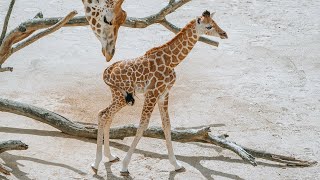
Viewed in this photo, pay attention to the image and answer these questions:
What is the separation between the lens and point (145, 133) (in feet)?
27.9

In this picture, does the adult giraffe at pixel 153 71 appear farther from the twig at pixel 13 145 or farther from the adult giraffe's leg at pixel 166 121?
the twig at pixel 13 145

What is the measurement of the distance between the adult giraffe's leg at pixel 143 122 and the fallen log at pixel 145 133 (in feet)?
2.77

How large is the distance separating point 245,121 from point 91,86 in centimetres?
261

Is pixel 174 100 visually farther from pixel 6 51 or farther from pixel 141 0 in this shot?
pixel 141 0

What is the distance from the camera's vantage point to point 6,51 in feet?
27.0

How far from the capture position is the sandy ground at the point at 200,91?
8086 millimetres

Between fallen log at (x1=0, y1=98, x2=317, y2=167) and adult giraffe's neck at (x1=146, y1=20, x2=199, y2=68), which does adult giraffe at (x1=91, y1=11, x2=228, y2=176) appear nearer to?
adult giraffe's neck at (x1=146, y1=20, x2=199, y2=68)

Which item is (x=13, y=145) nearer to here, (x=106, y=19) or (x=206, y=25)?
(x=106, y=19)

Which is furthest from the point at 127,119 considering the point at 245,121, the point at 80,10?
the point at 80,10

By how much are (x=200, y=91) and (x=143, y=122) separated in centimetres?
293

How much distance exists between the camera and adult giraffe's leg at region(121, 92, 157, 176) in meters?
7.49

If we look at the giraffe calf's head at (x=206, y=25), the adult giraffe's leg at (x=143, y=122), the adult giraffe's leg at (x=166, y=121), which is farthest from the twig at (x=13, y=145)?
the giraffe calf's head at (x=206, y=25)

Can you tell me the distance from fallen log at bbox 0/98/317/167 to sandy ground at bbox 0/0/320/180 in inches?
4.9

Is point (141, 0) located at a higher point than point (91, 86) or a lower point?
higher
